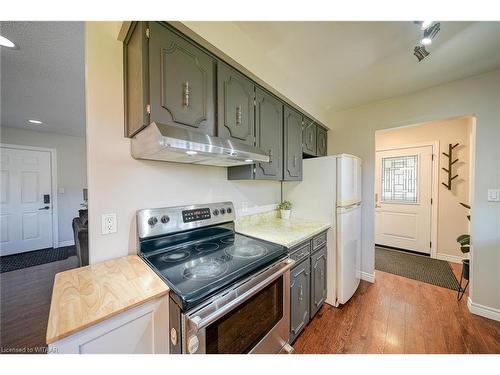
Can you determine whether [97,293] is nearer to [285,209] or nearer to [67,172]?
[285,209]

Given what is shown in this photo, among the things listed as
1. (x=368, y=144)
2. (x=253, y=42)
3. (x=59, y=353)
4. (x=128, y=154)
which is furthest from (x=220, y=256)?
(x=368, y=144)

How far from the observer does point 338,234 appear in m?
1.95

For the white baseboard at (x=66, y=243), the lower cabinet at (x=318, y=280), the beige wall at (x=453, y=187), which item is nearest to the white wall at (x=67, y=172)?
the white baseboard at (x=66, y=243)

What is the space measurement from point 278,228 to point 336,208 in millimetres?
640

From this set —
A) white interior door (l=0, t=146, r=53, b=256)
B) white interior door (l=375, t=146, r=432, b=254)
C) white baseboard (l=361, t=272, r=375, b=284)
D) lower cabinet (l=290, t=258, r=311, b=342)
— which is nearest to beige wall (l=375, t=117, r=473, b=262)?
white interior door (l=375, t=146, r=432, b=254)

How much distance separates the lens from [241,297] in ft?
3.07

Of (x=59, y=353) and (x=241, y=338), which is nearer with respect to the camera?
(x=59, y=353)

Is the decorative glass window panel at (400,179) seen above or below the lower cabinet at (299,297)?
above

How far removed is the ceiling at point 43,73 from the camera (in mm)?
1400

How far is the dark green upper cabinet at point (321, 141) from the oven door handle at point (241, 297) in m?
1.83

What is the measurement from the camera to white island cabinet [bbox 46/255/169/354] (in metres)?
0.61

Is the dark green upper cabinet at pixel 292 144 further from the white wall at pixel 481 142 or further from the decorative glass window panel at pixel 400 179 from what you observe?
the decorative glass window panel at pixel 400 179
